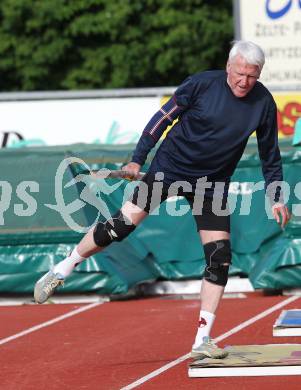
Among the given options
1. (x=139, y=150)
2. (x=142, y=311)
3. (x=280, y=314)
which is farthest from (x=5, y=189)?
(x=139, y=150)

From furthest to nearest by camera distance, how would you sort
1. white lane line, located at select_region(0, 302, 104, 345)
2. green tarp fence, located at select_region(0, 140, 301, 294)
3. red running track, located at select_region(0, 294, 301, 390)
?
green tarp fence, located at select_region(0, 140, 301, 294) < white lane line, located at select_region(0, 302, 104, 345) < red running track, located at select_region(0, 294, 301, 390)

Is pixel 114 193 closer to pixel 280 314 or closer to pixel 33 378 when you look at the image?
pixel 280 314

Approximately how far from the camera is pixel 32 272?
41.0 ft

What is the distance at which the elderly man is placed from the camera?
330 inches

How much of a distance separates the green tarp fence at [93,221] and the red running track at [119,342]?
13.1 inches

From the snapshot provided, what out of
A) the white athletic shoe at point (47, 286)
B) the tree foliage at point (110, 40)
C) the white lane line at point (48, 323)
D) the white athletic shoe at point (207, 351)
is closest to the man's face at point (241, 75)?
the white athletic shoe at point (207, 351)

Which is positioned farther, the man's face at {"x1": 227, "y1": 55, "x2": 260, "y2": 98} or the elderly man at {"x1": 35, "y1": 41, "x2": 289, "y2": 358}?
the elderly man at {"x1": 35, "y1": 41, "x2": 289, "y2": 358}

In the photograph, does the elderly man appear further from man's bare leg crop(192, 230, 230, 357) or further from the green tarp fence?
the green tarp fence

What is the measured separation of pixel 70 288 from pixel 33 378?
3.97 m

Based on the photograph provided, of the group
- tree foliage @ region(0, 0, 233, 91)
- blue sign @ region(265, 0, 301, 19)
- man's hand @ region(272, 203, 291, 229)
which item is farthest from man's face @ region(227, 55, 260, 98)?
tree foliage @ region(0, 0, 233, 91)

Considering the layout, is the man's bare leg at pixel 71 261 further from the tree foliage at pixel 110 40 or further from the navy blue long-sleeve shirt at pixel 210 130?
the tree foliage at pixel 110 40

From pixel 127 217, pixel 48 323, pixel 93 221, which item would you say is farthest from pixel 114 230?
pixel 93 221

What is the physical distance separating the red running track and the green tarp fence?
332 millimetres

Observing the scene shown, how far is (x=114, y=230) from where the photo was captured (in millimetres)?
8688
